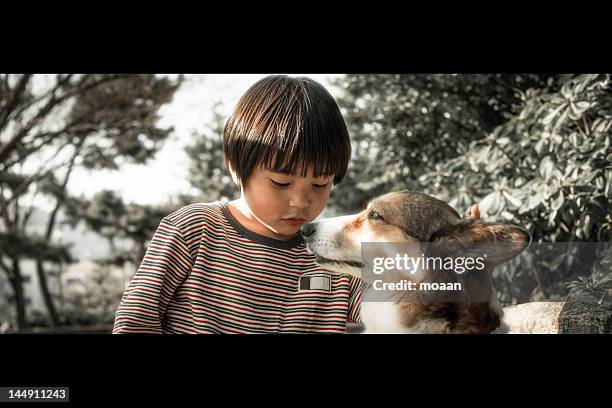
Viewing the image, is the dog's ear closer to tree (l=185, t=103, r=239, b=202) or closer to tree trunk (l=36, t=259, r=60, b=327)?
tree (l=185, t=103, r=239, b=202)

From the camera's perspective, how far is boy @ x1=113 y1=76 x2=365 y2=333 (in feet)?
5.49

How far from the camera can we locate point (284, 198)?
1733mm

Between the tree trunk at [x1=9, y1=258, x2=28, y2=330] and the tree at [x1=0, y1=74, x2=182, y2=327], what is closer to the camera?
the tree at [x1=0, y1=74, x2=182, y2=327]

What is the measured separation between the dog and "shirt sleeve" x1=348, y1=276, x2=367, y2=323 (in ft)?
0.07

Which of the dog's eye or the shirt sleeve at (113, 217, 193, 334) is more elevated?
the dog's eye

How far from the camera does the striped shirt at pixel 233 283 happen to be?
169 cm

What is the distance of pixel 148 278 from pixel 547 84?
7.09 ft

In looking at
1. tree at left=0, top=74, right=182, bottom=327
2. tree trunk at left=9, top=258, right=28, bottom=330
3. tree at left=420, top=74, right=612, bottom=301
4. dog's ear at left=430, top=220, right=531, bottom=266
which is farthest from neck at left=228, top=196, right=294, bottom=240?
tree trunk at left=9, top=258, right=28, bottom=330

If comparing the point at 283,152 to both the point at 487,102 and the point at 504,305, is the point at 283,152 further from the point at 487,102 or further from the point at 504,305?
the point at 487,102

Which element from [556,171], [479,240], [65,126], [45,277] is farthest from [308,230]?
[45,277]

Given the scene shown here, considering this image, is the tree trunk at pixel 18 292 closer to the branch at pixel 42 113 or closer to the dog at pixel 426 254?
the branch at pixel 42 113

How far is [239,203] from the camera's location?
182cm
